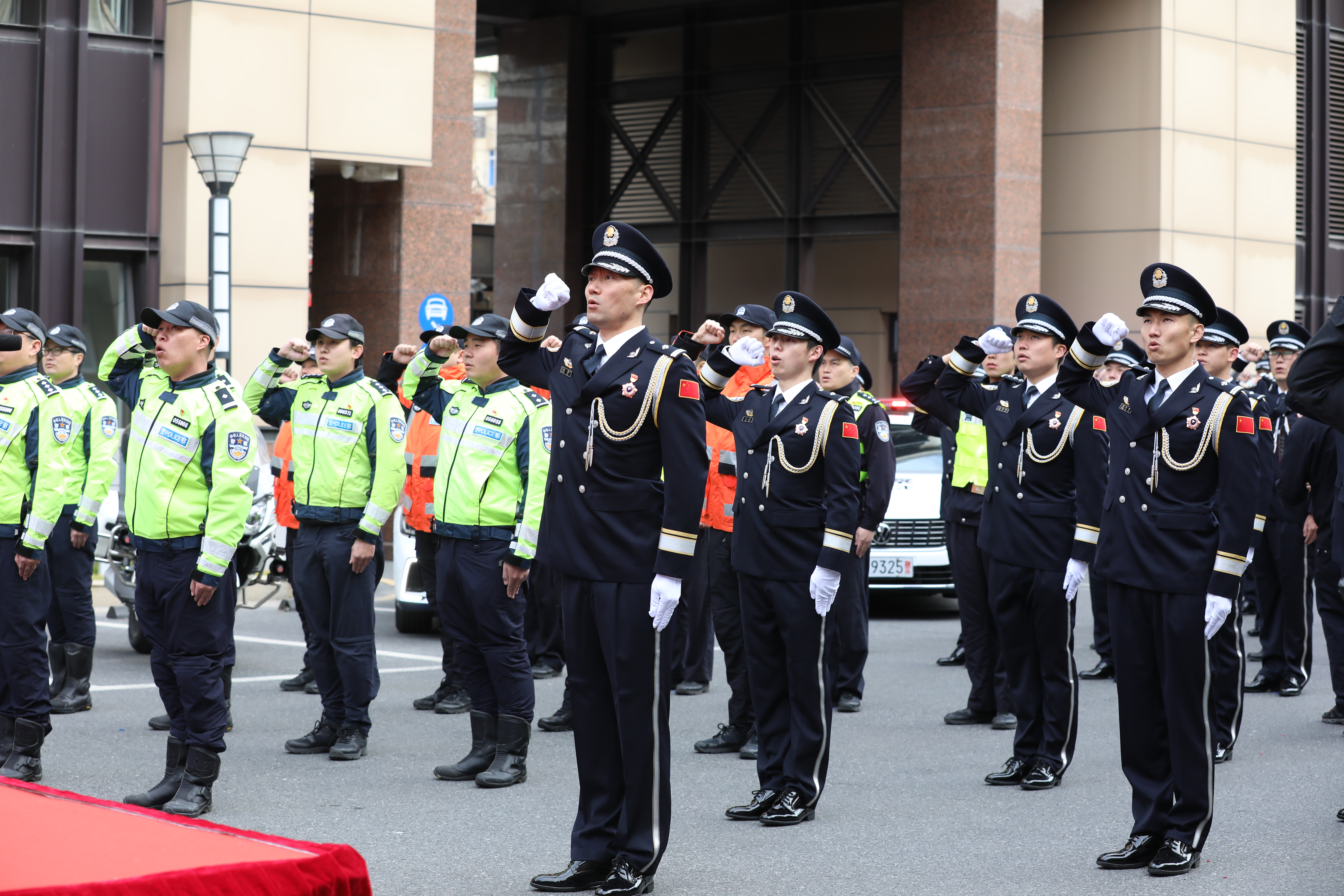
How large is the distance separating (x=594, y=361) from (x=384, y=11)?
42.3 feet

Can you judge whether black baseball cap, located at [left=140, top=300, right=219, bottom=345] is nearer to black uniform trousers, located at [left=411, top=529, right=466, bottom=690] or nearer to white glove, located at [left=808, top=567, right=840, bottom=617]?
black uniform trousers, located at [left=411, top=529, right=466, bottom=690]

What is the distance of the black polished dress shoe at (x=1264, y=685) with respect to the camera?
35.1 feet

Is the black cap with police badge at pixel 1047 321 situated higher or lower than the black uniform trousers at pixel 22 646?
higher

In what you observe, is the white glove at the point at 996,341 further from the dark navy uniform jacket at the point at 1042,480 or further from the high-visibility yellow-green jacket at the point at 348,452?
the high-visibility yellow-green jacket at the point at 348,452

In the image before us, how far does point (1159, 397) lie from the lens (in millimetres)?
6336

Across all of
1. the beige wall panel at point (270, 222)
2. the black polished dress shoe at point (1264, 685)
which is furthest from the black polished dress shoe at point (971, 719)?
the beige wall panel at point (270, 222)

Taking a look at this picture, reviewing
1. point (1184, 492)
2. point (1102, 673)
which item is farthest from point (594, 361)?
point (1102, 673)

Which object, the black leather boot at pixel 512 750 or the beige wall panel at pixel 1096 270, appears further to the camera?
the beige wall panel at pixel 1096 270

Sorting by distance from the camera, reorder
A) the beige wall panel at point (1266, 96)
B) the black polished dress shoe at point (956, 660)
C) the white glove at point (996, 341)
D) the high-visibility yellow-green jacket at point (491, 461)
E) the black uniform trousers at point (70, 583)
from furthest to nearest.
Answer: the beige wall panel at point (1266, 96)
the black polished dress shoe at point (956, 660)
the black uniform trousers at point (70, 583)
the white glove at point (996, 341)
the high-visibility yellow-green jacket at point (491, 461)

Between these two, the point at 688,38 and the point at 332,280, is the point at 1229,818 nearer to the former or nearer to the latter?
the point at 332,280

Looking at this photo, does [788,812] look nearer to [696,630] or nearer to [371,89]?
[696,630]

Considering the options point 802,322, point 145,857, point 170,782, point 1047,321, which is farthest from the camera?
point 1047,321

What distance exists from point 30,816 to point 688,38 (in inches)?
942

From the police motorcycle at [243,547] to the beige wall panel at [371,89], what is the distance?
246 inches
